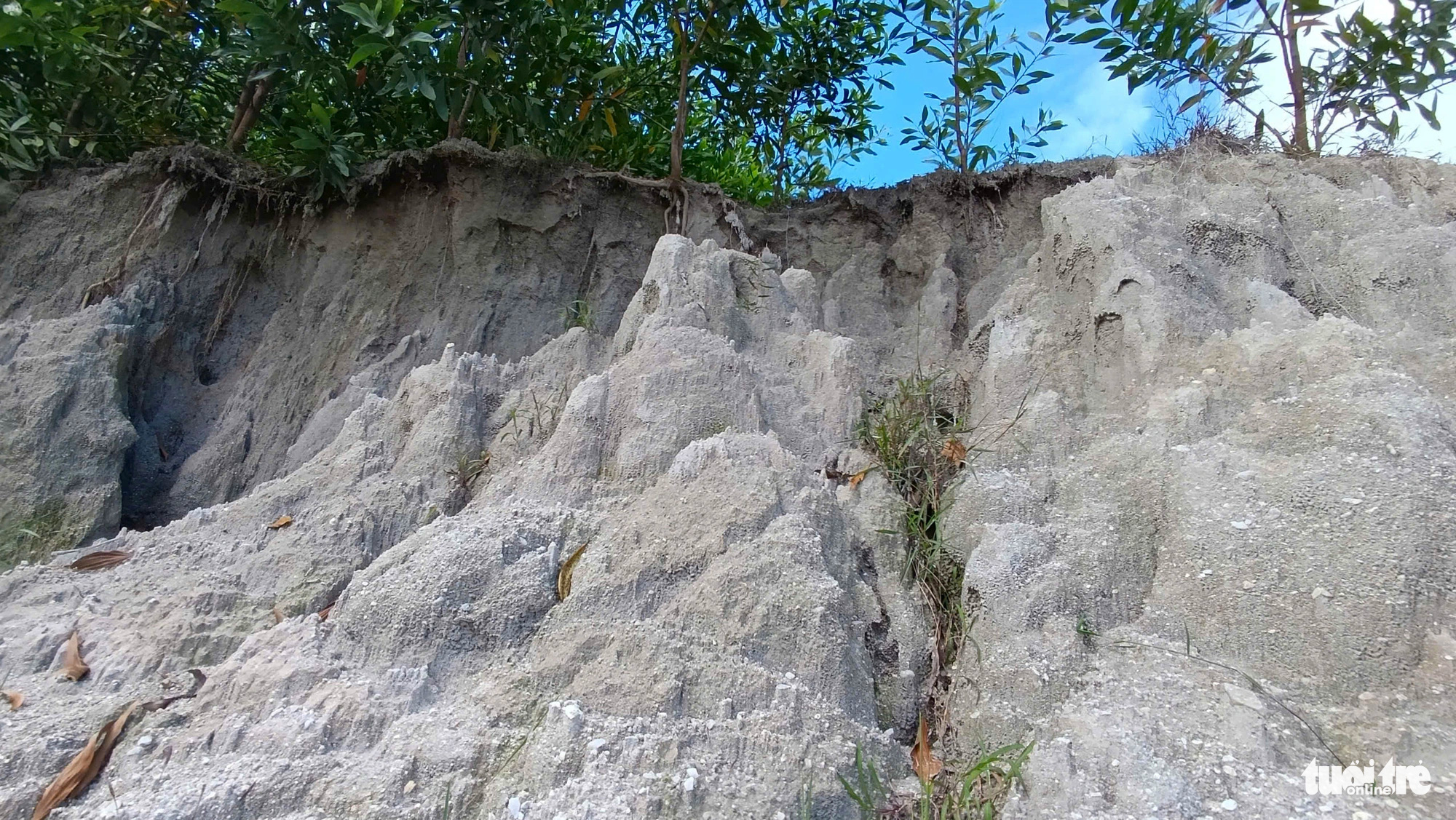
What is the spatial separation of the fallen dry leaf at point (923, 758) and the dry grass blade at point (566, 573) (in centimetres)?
133

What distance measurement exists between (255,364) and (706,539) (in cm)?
395

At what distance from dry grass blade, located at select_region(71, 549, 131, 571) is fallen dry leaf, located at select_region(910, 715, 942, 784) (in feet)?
11.3

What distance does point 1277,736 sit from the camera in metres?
2.61

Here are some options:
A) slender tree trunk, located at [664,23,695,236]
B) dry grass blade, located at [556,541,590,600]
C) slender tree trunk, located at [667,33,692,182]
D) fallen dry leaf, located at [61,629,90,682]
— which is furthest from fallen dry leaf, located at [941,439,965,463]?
fallen dry leaf, located at [61,629,90,682]

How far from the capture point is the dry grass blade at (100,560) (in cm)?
402

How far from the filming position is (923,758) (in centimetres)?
299

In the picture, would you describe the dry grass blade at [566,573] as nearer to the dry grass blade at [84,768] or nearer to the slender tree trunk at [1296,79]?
the dry grass blade at [84,768]

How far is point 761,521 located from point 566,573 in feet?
2.51

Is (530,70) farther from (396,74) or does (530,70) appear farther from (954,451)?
(954,451)

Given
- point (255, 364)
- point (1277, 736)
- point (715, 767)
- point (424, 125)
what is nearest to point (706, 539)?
point (715, 767)

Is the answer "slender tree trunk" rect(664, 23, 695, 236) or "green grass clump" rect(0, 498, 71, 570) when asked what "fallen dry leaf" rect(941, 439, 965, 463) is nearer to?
"slender tree trunk" rect(664, 23, 695, 236)
